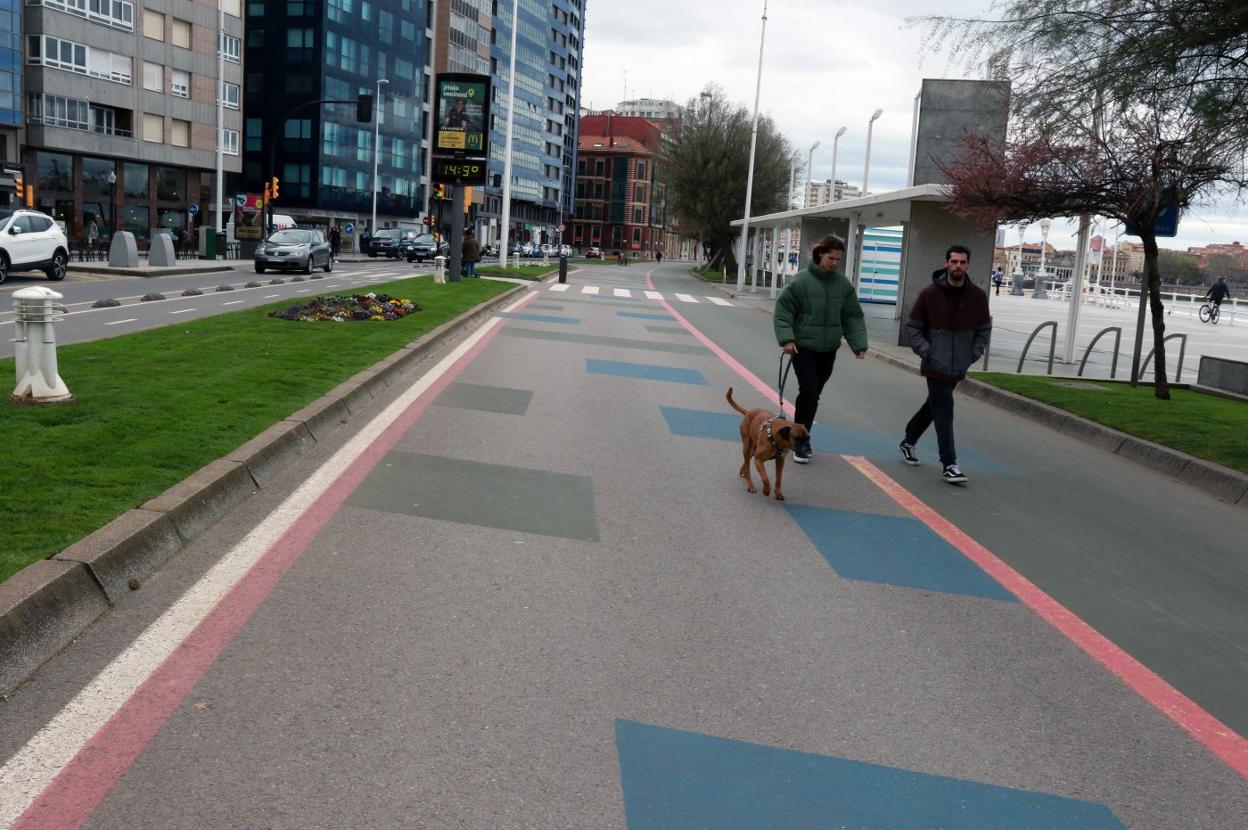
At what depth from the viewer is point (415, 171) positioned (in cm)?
9500

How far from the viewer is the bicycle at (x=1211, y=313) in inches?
1762

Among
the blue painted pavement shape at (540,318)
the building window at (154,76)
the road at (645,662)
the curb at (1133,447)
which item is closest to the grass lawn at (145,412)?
the road at (645,662)

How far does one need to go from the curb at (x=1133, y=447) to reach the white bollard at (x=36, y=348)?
29.5 feet

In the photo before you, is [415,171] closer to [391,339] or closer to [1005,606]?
[391,339]

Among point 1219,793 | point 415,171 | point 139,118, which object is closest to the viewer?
point 1219,793

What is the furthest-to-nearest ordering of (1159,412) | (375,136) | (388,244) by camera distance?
(375,136), (388,244), (1159,412)

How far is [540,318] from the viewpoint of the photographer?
23.4 m

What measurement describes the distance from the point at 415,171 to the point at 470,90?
6219 centimetres

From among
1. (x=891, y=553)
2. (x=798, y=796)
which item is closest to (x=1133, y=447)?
(x=891, y=553)

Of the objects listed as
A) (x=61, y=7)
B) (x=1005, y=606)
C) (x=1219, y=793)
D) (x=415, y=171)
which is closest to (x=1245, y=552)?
(x=1005, y=606)

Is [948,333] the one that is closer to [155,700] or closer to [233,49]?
[155,700]

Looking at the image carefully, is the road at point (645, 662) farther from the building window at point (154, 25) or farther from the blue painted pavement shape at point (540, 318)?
the building window at point (154, 25)

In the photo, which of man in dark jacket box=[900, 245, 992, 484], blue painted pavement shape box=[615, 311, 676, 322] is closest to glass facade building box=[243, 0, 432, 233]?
blue painted pavement shape box=[615, 311, 676, 322]

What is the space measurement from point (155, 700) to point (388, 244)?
58261 mm
